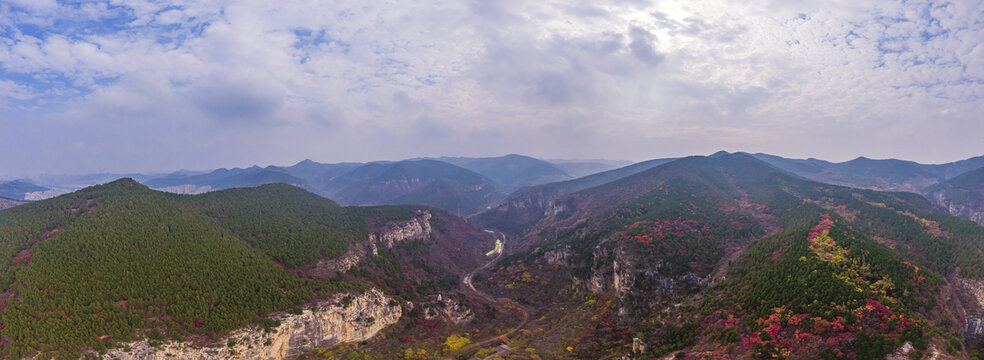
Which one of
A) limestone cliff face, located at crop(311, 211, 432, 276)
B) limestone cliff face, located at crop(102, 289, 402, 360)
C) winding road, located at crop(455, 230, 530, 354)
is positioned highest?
limestone cliff face, located at crop(311, 211, 432, 276)

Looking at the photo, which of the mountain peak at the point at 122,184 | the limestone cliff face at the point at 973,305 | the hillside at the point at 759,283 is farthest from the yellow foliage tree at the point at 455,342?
the mountain peak at the point at 122,184

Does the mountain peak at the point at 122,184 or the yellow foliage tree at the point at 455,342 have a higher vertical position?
the mountain peak at the point at 122,184

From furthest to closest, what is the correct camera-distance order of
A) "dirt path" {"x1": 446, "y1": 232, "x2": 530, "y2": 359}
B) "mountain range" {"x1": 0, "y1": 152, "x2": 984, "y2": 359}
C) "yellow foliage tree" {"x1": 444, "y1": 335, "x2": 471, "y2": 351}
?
"dirt path" {"x1": 446, "y1": 232, "x2": 530, "y2": 359} < "yellow foliage tree" {"x1": 444, "y1": 335, "x2": 471, "y2": 351} < "mountain range" {"x1": 0, "y1": 152, "x2": 984, "y2": 359}

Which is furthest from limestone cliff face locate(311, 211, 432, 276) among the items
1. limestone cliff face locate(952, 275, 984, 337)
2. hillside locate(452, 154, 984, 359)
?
limestone cliff face locate(952, 275, 984, 337)

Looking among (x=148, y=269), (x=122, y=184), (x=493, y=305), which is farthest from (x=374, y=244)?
(x=122, y=184)

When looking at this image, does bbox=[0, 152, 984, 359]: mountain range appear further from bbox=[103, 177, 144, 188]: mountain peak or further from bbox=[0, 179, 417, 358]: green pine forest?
bbox=[103, 177, 144, 188]: mountain peak

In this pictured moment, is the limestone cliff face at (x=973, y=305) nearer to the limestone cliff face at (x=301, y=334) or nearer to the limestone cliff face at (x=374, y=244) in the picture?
the limestone cliff face at (x=301, y=334)
